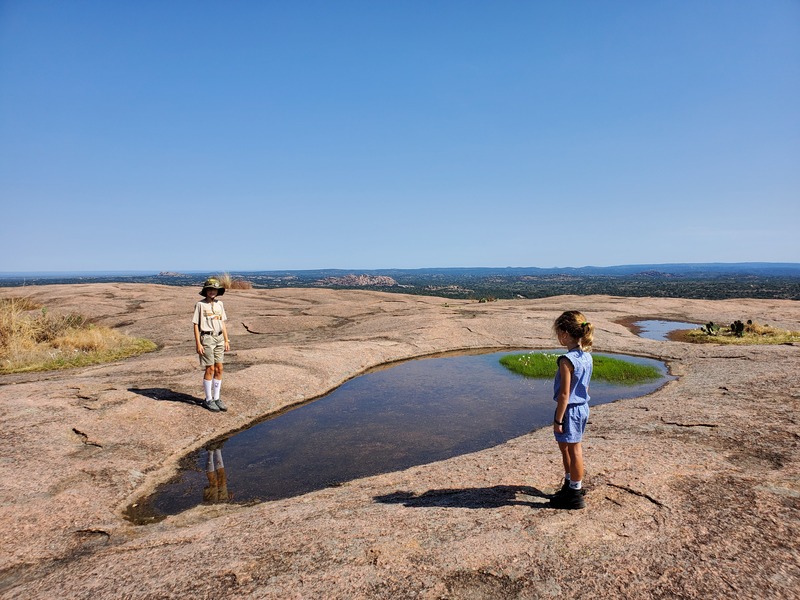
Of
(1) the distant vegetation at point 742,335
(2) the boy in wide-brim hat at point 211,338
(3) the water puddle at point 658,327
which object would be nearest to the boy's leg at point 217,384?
(2) the boy in wide-brim hat at point 211,338

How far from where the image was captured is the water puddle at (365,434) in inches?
248

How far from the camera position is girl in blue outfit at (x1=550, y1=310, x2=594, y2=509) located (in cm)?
438

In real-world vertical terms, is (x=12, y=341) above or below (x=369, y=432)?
above

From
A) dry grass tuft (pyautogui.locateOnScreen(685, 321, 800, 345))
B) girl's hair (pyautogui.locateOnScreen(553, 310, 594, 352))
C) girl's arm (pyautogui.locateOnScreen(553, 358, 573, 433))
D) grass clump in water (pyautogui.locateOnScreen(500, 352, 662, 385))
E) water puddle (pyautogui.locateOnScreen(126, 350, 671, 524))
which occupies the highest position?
girl's hair (pyautogui.locateOnScreen(553, 310, 594, 352))

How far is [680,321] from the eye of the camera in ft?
79.4

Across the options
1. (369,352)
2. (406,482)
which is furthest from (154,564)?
(369,352)

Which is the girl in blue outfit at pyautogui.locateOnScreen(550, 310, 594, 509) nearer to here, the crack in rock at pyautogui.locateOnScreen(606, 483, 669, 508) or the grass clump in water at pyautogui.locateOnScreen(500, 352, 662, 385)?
the crack in rock at pyautogui.locateOnScreen(606, 483, 669, 508)

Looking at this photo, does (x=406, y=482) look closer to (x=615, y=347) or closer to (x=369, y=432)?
(x=369, y=432)

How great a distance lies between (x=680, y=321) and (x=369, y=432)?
2244cm

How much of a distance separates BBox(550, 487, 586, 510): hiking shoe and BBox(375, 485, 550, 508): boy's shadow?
0.21 meters

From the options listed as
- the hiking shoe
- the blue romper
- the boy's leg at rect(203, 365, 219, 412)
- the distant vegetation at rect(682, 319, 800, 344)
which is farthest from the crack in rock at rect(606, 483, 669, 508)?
the distant vegetation at rect(682, 319, 800, 344)

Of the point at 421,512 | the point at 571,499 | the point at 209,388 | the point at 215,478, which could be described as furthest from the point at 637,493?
the point at 209,388

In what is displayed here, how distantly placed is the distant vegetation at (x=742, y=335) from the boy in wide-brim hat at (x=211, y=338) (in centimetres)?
1757

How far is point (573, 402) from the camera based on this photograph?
4465mm
